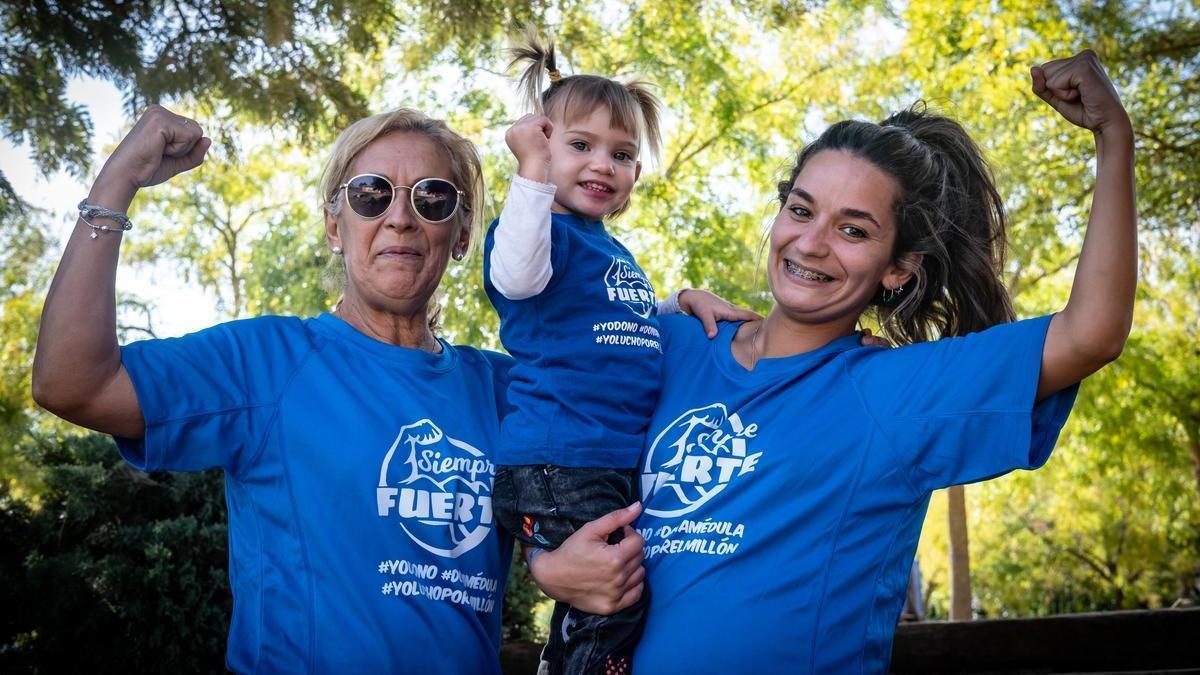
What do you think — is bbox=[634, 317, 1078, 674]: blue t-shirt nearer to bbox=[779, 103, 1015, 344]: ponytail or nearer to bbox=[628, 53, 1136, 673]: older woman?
bbox=[628, 53, 1136, 673]: older woman

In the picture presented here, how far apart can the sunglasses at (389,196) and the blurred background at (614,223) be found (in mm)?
299

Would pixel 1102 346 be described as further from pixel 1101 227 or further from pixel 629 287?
pixel 629 287

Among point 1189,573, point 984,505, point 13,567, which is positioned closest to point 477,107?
point 13,567

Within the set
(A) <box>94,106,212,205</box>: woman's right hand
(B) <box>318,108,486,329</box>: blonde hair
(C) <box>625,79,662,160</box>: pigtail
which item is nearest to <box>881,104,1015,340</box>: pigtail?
(C) <box>625,79,662,160</box>: pigtail

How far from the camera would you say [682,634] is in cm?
262

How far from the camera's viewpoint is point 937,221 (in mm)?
2906

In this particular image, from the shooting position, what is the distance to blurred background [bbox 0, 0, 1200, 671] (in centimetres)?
494

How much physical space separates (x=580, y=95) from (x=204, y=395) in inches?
53.9

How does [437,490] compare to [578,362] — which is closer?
[437,490]

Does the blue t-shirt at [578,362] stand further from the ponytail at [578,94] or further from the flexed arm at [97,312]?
the flexed arm at [97,312]

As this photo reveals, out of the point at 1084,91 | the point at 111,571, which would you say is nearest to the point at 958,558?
the point at 111,571

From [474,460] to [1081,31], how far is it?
379 inches

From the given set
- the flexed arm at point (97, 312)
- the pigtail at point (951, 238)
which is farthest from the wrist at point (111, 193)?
the pigtail at point (951, 238)

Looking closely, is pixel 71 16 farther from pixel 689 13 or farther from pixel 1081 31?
pixel 1081 31
